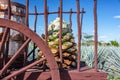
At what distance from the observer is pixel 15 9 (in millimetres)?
2430

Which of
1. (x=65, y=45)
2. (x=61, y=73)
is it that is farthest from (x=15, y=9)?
(x=61, y=73)

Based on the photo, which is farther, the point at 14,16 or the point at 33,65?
the point at 14,16

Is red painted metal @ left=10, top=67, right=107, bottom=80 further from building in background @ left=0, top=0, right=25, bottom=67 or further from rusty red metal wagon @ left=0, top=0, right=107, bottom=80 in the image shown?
building in background @ left=0, top=0, right=25, bottom=67

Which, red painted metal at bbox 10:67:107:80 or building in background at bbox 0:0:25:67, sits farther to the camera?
building in background at bbox 0:0:25:67

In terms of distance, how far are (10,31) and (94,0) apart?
68cm

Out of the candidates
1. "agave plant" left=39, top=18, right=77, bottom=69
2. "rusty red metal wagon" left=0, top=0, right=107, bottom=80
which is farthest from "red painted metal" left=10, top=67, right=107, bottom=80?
"agave plant" left=39, top=18, right=77, bottom=69

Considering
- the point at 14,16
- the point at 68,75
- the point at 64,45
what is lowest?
the point at 68,75

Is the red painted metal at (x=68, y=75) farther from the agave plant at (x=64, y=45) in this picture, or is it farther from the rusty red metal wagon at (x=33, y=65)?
the agave plant at (x=64, y=45)

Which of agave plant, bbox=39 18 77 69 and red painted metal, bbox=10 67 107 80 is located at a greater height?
agave plant, bbox=39 18 77 69

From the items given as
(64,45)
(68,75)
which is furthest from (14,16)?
(68,75)

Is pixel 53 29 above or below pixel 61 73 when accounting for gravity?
above

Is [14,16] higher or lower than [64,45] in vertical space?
higher

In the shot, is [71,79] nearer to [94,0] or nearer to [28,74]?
[28,74]

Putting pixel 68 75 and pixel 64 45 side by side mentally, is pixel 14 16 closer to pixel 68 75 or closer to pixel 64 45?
pixel 64 45
